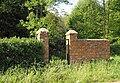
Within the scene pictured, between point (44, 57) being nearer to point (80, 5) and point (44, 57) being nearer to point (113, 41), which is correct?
point (113, 41)

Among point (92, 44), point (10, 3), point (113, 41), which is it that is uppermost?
point (10, 3)

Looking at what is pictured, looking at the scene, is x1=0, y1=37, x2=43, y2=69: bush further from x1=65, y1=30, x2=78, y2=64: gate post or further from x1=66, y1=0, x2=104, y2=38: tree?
x1=66, y1=0, x2=104, y2=38: tree

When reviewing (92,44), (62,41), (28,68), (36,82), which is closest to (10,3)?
(62,41)

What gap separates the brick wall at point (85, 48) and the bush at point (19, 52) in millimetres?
2048

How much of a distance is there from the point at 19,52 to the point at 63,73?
2.14 meters

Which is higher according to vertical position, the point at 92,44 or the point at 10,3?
the point at 10,3

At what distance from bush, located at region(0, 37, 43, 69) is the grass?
354 millimetres

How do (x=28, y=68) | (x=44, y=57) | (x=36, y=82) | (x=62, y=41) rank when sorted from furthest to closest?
(x=62, y=41)
(x=44, y=57)
(x=28, y=68)
(x=36, y=82)

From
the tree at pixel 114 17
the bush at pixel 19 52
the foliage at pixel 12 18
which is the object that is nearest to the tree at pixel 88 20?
the tree at pixel 114 17

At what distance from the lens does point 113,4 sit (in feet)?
120

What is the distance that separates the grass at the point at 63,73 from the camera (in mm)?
11375

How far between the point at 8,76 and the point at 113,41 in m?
25.9

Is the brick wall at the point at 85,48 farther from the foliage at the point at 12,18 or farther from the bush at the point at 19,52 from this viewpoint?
the foliage at the point at 12,18

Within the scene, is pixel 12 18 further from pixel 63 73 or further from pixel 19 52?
pixel 63 73
